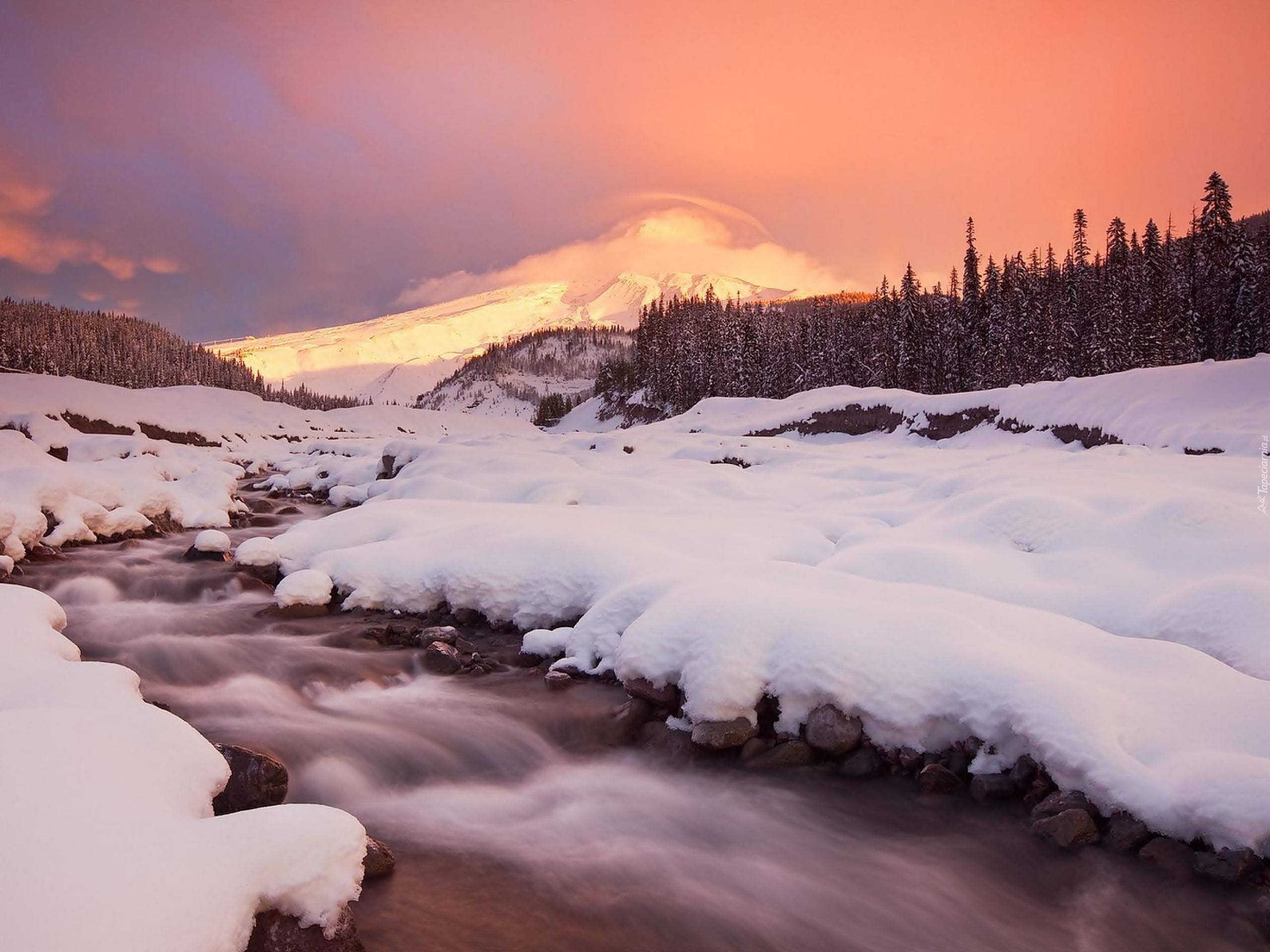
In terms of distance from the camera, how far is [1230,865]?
4.61 metres

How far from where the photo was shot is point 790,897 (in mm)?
5188

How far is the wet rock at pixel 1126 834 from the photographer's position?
16.4 feet

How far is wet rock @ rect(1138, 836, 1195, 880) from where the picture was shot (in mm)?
4785

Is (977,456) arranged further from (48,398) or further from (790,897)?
(48,398)

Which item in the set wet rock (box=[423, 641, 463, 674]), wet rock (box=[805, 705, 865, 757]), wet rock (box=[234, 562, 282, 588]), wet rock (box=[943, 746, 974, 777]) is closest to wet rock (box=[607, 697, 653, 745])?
wet rock (box=[805, 705, 865, 757])

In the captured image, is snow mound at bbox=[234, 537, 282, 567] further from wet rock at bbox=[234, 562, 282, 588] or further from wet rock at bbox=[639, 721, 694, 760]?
wet rock at bbox=[639, 721, 694, 760]

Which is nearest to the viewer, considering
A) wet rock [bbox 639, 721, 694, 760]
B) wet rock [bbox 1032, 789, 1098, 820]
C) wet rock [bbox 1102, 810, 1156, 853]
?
wet rock [bbox 1102, 810, 1156, 853]

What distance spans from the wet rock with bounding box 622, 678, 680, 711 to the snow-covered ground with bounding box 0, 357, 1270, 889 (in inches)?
4.2

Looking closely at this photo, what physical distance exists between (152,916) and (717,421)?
175ft

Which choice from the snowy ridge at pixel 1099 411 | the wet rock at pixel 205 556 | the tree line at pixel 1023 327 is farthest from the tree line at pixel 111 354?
the wet rock at pixel 205 556

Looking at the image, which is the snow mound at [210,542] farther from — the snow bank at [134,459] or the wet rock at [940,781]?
the wet rock at [940,781]

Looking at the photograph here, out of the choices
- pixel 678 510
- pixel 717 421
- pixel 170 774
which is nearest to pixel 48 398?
pixel 717 421

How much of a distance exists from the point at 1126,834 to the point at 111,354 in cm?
16619

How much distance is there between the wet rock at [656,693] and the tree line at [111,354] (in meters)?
120
